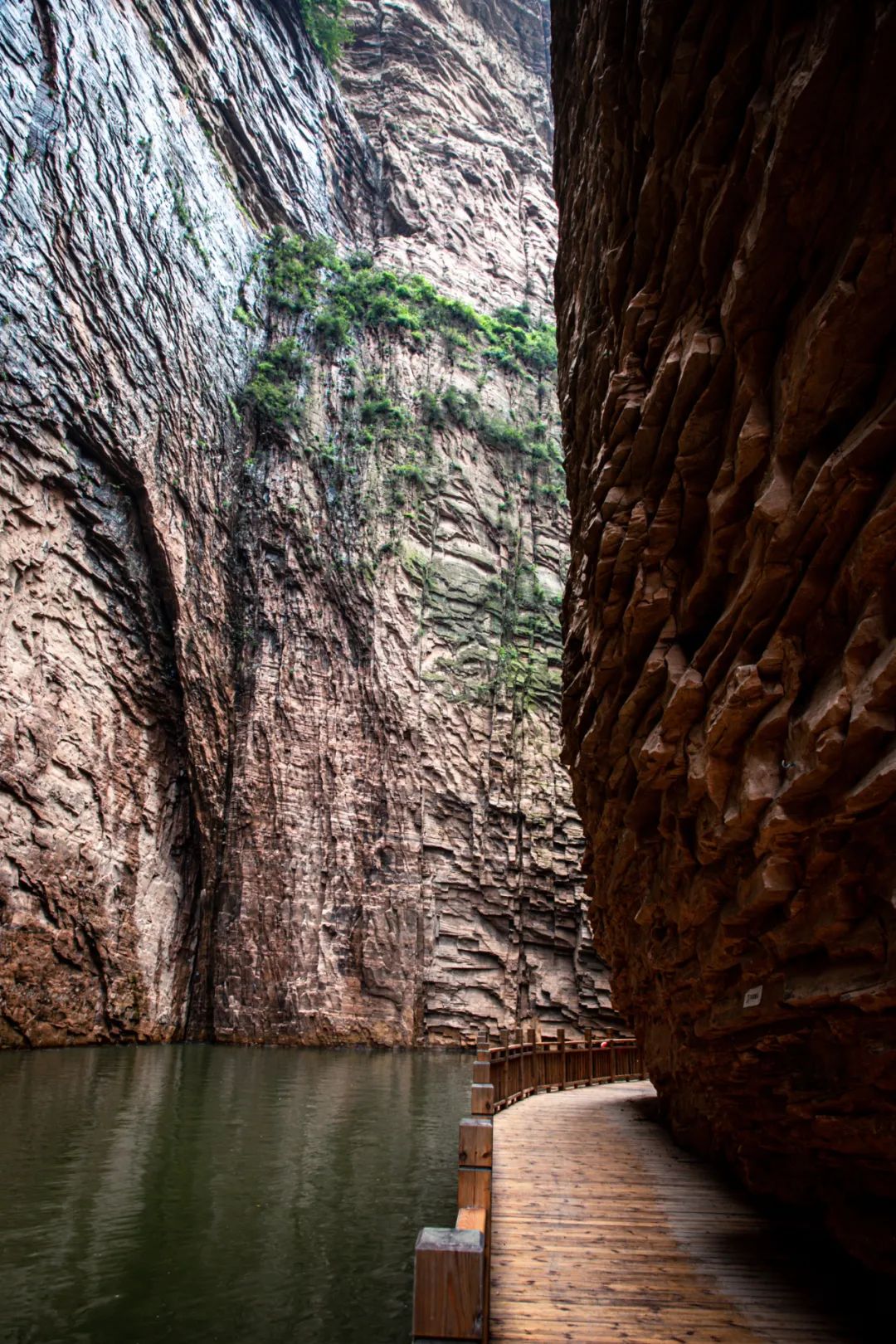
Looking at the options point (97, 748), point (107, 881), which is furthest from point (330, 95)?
point (107, 881)

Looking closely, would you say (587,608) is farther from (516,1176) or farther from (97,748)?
(97,748)

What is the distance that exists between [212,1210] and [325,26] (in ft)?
139

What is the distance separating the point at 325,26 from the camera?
34.9m

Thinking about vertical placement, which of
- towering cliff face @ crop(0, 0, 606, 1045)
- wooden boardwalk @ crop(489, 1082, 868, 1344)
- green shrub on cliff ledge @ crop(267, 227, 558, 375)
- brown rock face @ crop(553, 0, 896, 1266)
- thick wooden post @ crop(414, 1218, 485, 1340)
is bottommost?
wooden boardwalk @ crop(489, 1082, 868, 1344)

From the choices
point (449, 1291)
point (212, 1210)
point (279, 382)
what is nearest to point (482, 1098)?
point (212, 1210)

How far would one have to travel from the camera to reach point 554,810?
2752cm

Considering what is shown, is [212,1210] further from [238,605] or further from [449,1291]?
[238,605]

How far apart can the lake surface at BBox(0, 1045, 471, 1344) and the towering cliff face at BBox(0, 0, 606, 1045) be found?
28.9 feet

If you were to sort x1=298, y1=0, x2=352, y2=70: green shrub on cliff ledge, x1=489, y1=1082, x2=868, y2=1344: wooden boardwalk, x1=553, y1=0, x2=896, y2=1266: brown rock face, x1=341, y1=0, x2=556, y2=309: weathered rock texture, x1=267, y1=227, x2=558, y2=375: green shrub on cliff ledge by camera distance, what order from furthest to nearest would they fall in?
x1=341, y1=0, x2=556, y2=309: weathered rock texture, x1=298, y1=0, x2=352, y2=70: green shrub on cliff ledge, x1=267, y1=227, x2=558, y2=375: green shrub on cliff ledge, x1=489, y1=1082, x2=868, y2=1344: wooden boardwalk, x1=553, y1=0, x2=896, y2=1266: brown rock face

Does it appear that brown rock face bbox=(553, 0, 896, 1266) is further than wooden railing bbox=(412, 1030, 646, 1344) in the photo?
Yes

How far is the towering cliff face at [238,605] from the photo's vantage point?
19.5 meters

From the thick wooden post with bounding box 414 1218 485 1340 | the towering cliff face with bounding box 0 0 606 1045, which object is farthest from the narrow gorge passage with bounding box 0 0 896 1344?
the towering cliff face with bounding box 0 0 606 1045

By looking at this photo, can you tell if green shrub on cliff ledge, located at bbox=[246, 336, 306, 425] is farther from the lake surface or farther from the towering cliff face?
the lake surface

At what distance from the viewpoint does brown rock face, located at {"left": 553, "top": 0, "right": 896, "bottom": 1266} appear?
293 centimetres
